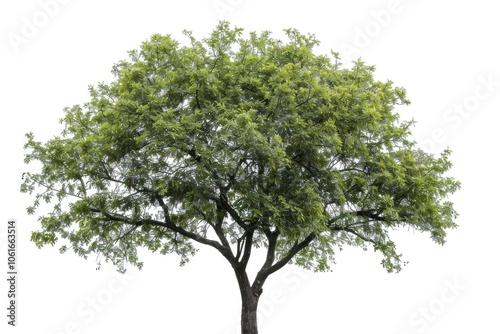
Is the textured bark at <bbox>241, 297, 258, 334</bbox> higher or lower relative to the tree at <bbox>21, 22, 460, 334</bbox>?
lower

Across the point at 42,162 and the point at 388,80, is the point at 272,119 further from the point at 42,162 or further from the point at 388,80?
the point at 42,162

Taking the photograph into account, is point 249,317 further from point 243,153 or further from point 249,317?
point 243,153

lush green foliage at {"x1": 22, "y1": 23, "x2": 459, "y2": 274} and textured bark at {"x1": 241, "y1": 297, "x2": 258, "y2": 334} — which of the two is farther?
textured bark at {"x1": 241, "y1": 297, "x2": 258, "y2": 334}

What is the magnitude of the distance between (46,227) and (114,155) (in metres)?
3.08

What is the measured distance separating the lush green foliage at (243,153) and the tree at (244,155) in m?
0.04

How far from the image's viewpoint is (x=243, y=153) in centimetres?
1577

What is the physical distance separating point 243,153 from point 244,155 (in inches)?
2.3

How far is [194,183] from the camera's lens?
1639cm

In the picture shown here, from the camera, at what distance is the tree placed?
15.9 meters

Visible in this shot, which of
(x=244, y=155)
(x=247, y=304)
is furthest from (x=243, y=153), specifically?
(x=247, y=304)

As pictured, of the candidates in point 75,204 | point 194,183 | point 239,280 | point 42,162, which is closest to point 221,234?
point 239,280

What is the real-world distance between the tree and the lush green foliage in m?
0.04

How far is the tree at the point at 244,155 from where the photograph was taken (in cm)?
1591

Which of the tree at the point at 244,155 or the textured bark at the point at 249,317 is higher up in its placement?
the tree at the point at 244,155
